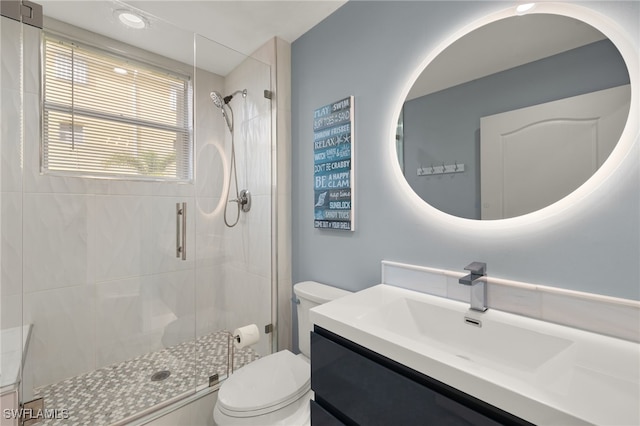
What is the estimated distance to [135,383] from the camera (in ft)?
5.41

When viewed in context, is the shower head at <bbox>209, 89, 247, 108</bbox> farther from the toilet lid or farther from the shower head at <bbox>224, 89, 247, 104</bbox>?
the toilet lid

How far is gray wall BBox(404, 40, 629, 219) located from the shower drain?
1.84m

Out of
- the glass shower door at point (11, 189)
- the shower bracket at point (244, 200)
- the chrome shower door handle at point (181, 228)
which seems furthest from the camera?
the shower bracket at point (244, 200)

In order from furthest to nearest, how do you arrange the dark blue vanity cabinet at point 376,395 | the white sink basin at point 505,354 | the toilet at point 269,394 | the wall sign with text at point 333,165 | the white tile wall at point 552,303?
1. the wall sign with text at point 333,165
2. the toilet at point 269,394
3. the white tile wall at point 552,303
4. the dark blue vanity cabinet at point 376,395
5. the white sink basin at point 505,354

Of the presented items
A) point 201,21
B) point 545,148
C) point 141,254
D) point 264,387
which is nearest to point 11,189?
point 141,254

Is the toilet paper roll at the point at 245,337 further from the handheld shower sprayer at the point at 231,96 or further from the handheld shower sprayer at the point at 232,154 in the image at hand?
the handheld shower sprayer at the point at 231,96

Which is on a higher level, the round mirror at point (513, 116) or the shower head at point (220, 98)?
the shower head at point (220, 98)

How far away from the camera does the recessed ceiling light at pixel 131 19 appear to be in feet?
5.34

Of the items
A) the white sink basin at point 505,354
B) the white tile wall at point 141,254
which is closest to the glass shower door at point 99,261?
the white tile wall at point 141,254

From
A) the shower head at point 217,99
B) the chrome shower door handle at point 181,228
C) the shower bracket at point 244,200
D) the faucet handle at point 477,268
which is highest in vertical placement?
the shower head at point 217,99

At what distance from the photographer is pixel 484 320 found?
3.14 feet

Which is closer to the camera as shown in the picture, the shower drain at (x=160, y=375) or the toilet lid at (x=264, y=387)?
the toilet lid at (x=264, y=387)

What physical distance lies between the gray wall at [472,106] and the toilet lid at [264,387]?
105cm

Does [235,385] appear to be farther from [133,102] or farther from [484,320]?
[133,102]
